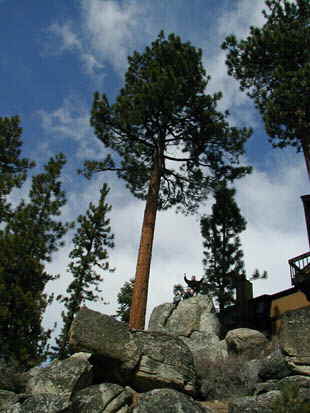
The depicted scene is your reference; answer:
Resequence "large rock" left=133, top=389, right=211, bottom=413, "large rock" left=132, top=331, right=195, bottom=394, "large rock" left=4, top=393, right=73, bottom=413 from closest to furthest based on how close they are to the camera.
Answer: "large rock" left=4, top=393, right=73, bottom=413
"large rock" left=133, top=389, right=211, bottom=413
"large rock" left=132, top=331, right=195, bottom=394

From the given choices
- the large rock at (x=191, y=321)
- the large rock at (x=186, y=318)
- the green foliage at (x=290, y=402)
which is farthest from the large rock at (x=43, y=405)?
the large rock at (x=186, y=318)

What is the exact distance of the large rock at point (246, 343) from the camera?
45.5ft

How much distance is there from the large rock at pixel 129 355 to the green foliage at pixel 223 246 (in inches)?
432

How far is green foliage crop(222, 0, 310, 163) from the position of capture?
17875 millimetres

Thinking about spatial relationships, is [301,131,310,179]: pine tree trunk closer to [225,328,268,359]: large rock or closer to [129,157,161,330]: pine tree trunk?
[129,157,161,330]: pine tree trunk

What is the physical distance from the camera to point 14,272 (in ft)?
55.4

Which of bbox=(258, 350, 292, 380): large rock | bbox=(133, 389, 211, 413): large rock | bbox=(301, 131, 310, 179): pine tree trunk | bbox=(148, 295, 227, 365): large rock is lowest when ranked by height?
bbox=(133, 389, 211, 413): large rock

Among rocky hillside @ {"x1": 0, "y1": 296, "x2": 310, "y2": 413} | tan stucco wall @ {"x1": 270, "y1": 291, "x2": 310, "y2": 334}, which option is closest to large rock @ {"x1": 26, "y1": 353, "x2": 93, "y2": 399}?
rocky hillside @ {"x1": 0, "y1": 296, "x2": 310, "y2": 413}

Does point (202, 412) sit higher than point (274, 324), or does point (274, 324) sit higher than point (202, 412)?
point (274, 324)

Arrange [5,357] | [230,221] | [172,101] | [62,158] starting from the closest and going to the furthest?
[5,357] → [172,101] → [62,158] → [230,221]

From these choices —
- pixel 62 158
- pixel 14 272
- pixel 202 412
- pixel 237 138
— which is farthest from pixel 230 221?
pixel 202 412

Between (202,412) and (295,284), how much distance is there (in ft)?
35.1

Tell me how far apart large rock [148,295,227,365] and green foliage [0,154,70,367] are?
574 centimetres

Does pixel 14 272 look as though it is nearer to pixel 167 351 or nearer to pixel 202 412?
pixel 167 351
